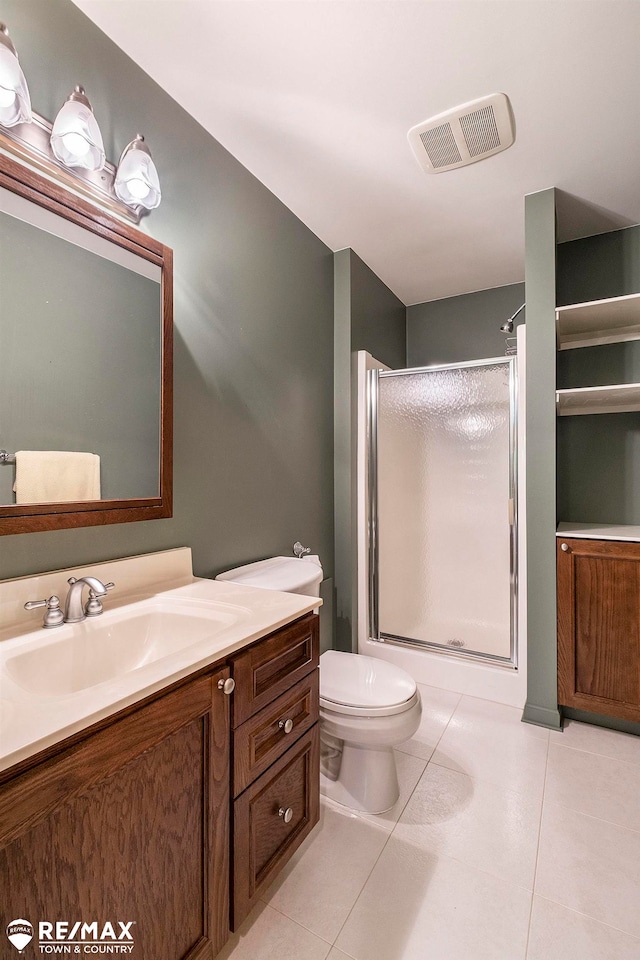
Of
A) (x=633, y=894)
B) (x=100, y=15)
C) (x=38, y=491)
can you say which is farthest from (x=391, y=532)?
(x=100, y=15)

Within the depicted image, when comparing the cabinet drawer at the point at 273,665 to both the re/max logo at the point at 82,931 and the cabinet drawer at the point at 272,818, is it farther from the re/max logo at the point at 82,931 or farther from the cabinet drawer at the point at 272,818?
the re/max logo at the point at 82,931

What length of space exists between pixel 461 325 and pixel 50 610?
9.76 feet

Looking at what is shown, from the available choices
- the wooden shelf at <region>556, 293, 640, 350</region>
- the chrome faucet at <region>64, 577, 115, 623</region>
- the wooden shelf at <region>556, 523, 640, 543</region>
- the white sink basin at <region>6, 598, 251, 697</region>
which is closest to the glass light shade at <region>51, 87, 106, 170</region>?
the chrome faucet at <region>64, 577, 115, 623</region>

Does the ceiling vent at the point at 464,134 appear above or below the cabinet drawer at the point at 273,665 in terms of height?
above

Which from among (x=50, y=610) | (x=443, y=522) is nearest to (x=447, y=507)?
(x=443, y=522)

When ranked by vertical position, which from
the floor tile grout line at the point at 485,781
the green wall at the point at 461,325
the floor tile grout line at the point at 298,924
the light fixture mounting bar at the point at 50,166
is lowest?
the floor tile grout line at the point at 298,924

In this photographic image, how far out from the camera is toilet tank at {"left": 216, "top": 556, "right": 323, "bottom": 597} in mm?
1605

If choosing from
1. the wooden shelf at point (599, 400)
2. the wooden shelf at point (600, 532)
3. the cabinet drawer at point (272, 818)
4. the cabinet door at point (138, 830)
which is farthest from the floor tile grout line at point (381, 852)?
the wooden shelf at point (599, 400)

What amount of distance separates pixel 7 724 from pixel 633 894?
1.65m

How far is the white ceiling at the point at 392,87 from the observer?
1.25 metres

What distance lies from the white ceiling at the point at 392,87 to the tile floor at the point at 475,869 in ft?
7.92

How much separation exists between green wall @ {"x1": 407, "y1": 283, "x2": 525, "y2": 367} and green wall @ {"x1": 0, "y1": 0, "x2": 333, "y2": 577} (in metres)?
1.12

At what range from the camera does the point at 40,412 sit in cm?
111

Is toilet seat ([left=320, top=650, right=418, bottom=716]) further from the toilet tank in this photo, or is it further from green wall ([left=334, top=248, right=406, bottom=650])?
green wall ([left=334, top=248, right=406, bottom=650])
